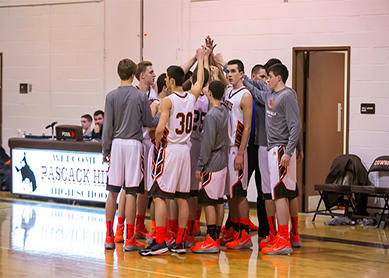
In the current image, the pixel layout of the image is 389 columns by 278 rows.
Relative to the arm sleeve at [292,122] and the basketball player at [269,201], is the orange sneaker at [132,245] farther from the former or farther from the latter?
the arm sleeve at [292,122]

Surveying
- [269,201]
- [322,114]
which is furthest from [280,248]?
[322,114]

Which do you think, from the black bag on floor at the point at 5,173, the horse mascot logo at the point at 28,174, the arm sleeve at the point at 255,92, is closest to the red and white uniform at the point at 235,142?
the arm sleeve at the point at 255,92

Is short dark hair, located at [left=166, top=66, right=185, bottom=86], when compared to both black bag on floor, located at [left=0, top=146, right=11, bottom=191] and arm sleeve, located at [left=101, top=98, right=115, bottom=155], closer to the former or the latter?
arm sleeve, located at [left=101, top=98, right=115, bottom=155]

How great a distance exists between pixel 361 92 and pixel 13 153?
529cm

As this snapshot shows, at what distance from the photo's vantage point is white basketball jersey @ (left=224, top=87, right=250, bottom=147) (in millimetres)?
4855

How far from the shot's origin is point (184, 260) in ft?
14.5

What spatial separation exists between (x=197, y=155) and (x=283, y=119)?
95 cm

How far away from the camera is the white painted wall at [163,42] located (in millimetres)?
6770

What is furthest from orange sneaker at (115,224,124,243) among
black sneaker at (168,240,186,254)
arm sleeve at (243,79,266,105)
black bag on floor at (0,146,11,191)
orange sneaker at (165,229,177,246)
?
black bag on floor at (0,146,11,191)

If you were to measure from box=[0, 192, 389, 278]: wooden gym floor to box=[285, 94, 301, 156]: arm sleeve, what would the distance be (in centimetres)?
105

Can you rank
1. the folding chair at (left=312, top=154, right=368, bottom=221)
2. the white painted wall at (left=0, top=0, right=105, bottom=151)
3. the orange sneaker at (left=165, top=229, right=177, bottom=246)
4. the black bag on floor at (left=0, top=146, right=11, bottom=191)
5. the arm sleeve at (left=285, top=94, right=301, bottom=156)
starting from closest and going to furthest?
the arm sleeve at (left=285, top=94, right=301, bottom=156) → the orange sneaker at (left=165, top=229, right=177, bottom=246) → the folding chair at (left=312, top=154, right=368, bottom=221) → the black bag on floor at (left=0, top=146, right=11, bottom=191) → the white painted wall at (left=0, top=0, right=105, bottom=151)

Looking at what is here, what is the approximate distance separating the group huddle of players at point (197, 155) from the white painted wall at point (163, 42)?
244 centimetres

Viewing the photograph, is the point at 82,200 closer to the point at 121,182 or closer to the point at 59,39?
→ the point at 121,182

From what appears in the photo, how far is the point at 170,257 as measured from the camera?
14.8ft
